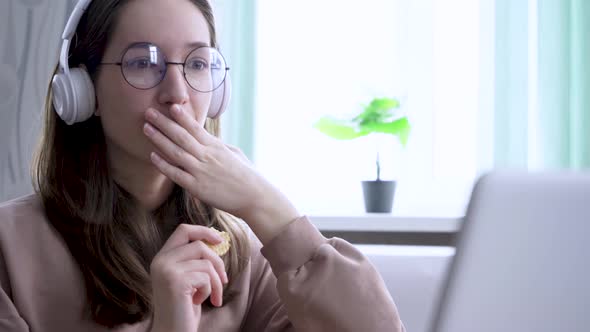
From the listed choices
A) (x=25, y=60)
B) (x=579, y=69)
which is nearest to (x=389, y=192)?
(x=579, y=69)

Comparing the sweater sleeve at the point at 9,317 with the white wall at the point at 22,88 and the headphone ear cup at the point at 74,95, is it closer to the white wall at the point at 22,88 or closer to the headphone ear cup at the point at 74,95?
→ the headphone ear cup at the point at 74,95

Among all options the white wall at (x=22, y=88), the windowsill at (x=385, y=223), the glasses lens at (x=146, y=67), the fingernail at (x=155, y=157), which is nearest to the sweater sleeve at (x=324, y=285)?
the fingernail at (x=155, y=157)

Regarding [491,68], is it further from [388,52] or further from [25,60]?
[25,60]

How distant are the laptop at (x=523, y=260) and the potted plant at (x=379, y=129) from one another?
5.81 ft

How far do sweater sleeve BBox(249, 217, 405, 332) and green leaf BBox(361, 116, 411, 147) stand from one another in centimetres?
118

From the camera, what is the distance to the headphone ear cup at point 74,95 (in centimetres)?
114

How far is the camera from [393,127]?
86.7 inches

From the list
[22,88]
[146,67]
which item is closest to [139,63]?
[146,67]

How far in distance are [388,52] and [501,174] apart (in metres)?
2.09

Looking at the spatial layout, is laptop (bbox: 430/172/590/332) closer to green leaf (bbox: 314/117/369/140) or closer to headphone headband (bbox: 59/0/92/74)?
headphone headband (bbox: 59/0/92/74)

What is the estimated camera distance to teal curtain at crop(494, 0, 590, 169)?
206cm

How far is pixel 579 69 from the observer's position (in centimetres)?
207

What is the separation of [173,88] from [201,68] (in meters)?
0.08

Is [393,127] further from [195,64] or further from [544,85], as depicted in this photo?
[195,64]
